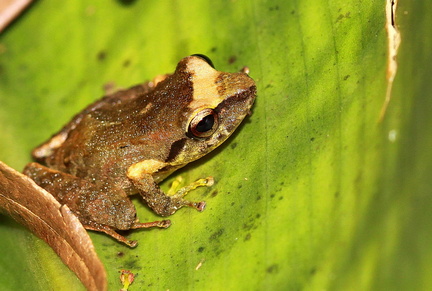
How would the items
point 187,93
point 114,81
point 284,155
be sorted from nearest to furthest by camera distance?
1. point 284,155
2. point 187,93
3. point 114,81

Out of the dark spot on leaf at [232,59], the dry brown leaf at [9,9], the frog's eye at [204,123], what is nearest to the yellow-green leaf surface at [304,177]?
the dark spot on leaf at [232,59]

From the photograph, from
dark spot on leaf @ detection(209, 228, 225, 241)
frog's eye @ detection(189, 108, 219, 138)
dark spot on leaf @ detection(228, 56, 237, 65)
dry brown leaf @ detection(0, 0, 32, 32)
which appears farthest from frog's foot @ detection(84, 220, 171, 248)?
dry brown leaf @ detection(0, 0, 32, 32)

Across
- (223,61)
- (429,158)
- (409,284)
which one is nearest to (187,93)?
(223,61)

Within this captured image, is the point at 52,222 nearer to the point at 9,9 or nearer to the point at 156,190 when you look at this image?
the point at 156,190

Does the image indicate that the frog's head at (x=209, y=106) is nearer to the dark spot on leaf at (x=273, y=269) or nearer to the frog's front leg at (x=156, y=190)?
the frog's front leg at (x=156, y=190)

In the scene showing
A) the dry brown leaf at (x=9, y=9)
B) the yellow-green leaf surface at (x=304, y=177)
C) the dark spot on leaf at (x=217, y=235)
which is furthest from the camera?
the dry brown leaf at (x=9, y=9)

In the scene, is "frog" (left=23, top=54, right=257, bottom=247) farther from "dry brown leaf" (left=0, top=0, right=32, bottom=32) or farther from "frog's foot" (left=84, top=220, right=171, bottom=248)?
"dry brown leaf" (left=0, top=0, right=32, bottom=32)

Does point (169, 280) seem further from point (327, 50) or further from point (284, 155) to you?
point (327, 50)
